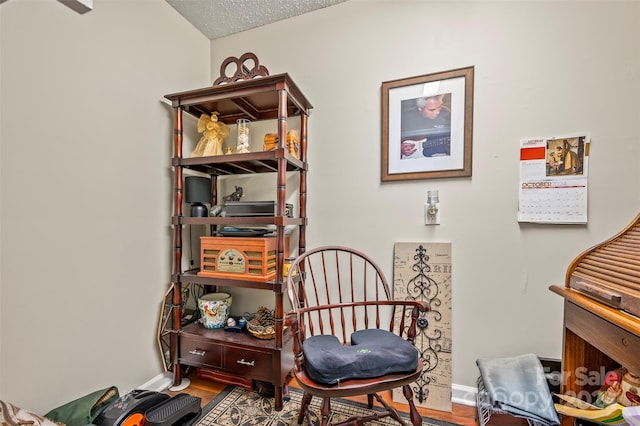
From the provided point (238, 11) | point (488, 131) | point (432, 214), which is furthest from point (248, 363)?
point (238, 11)

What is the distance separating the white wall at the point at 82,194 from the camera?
1.16 metres

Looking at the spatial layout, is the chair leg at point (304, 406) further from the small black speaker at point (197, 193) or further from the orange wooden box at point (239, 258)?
the small black speaker at point (197, 193)

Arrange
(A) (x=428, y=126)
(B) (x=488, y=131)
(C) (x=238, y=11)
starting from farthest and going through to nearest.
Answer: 1. (C) (x=238, y=11)
2. (A) (x=428, y=126)
3. (B) (x=488, y=131)

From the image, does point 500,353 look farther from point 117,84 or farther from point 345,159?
point 117,84

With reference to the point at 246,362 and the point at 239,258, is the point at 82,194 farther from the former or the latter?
the point at 246,362

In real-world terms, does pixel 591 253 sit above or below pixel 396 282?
above

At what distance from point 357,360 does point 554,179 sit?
139 cm

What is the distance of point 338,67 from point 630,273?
1.81 m

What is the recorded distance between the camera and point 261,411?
1.54 meters

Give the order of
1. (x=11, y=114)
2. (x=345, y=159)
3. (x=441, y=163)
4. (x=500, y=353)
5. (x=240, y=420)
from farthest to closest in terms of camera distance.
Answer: (x=345, y=159), (x=441, y=163), (x=500, y=353), (x=240, y=420), (x=11, y=114)

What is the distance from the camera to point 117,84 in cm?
155

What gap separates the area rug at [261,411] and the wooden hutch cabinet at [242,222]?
0.23 feet

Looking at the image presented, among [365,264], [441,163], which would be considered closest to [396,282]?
[365,264]

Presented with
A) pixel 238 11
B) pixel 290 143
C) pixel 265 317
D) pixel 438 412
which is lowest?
pixel 438 412
